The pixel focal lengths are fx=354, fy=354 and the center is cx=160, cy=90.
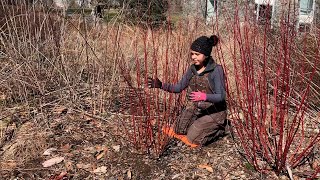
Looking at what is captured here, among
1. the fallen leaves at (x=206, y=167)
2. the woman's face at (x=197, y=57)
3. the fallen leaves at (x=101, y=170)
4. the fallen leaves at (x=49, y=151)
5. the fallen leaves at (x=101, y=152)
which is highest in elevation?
the woman's face at (x=197, y=57)

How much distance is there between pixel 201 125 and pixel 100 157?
79 centimetres

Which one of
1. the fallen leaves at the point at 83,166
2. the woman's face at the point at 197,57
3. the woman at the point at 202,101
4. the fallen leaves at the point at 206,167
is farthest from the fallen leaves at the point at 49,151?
the woman's face at the point at 197,57

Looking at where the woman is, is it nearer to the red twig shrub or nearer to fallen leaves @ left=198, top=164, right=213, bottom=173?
the red twig shrub

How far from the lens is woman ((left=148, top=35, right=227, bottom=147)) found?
2.55 metres

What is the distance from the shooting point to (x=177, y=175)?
2.36 m

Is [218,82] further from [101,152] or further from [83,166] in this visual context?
[83,166]

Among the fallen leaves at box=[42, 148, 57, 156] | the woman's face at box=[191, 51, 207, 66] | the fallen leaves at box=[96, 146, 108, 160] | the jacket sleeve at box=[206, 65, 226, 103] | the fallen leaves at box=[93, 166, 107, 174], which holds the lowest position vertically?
the fallen leaves at box=[93, 166, 107, 174]

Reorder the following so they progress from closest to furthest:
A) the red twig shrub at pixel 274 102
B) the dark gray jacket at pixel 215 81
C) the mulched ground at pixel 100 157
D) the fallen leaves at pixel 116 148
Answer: the red twig shrub at pixel 274 102 → the mulched ground at pixel 100 157 → the dark gray jacket at pixel 215 81 → the fallen leaves at pixel 116 148

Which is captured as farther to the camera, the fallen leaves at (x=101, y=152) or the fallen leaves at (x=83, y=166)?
the fallen leaves at (x=101, y=152)

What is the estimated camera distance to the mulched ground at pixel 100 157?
92.7 inches

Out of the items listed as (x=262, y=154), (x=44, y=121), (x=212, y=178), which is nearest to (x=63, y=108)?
(x=44, y=121)

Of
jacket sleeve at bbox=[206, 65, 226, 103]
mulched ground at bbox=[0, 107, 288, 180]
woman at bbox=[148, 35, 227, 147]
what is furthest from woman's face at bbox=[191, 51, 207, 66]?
mulched ground at bbox=[0, 107, 288, 180]

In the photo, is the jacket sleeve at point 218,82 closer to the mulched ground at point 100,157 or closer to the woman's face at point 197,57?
the woman's face at point 197,57

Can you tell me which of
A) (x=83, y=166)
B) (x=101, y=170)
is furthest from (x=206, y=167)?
(x=83, y=166)
